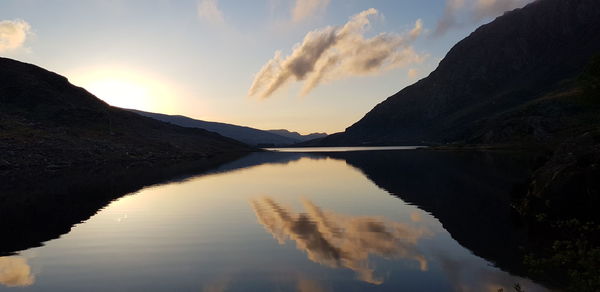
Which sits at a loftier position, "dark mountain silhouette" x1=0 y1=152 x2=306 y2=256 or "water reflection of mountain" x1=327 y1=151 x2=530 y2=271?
"dark mountain silhouette" x1=0 y1=152 x2=306 y2=256

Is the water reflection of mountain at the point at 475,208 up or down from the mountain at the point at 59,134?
down

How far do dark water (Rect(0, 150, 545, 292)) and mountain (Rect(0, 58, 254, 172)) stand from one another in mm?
72338

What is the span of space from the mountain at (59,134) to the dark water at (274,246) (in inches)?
2848

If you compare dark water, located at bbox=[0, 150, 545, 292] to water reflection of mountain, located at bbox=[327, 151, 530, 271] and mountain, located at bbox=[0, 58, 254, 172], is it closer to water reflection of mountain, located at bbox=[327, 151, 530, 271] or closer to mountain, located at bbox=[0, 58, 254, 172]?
water reflection of mountain, located at bbox=[327, 151, 530, 271]

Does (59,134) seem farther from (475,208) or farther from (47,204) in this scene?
(475,208)

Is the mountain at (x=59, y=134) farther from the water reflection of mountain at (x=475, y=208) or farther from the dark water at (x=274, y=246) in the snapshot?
the water reflection of mountain at (x=475, y=208)

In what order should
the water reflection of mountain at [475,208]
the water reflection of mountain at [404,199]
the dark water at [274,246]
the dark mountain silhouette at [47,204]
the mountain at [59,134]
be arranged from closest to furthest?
the dark water at [274,246] < the water reflection of mountain at [475,208] < the water reflection of mountain at [404,199] < the dark mountain silhouette at [47,204] < the mountain at [59,134]

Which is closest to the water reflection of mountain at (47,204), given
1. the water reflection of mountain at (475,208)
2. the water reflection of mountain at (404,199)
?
the water reflection of mountain at (404,199)

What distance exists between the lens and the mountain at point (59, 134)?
344 feet

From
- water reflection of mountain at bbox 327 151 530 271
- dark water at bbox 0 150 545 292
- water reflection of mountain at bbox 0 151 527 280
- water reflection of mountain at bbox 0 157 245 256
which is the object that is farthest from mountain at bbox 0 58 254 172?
water reflection of mountain at bbox 327 151 530 271

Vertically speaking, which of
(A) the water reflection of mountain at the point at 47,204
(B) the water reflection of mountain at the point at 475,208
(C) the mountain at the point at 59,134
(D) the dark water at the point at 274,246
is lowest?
(B) the water reflection of mountain at the point at 475,208

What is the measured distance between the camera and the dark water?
1797 centimetres

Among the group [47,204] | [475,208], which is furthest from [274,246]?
[47,204]

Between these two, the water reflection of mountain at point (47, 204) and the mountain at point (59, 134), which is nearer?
the water reflection of mountain at point (47, 204)
